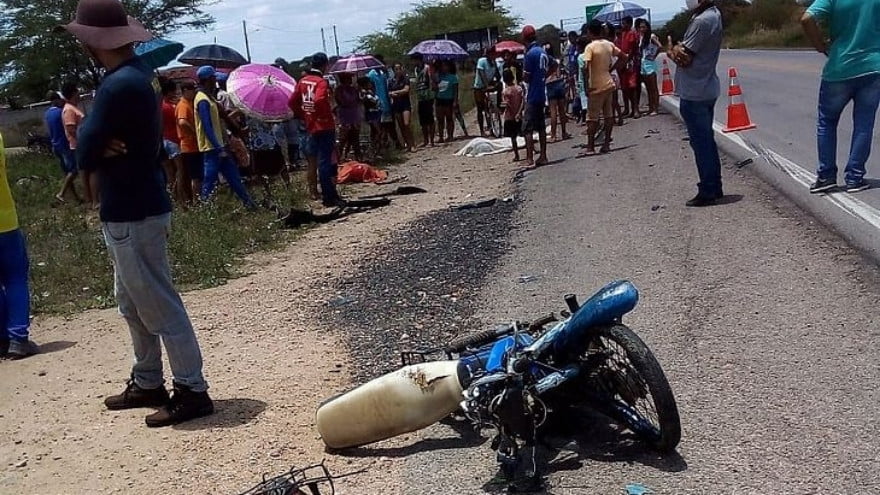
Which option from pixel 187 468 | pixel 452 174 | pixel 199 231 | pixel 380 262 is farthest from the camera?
pixel 452 174

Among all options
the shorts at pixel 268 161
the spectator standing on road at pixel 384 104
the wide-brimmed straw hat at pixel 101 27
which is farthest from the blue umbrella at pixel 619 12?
the wide-brimmed straw hat at pixel 101 27

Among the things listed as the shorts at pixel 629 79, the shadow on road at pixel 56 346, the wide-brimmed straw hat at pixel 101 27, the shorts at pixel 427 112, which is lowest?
the shorts at pixel 427 112

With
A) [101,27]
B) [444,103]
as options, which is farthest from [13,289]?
[444,103]

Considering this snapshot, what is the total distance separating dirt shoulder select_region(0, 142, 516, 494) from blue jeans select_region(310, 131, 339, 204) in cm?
300

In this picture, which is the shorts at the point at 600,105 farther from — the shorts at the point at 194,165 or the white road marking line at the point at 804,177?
the shorts at the point at 194,165

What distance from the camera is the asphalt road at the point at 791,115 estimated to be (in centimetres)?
1054

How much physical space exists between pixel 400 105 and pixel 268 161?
6.03 m

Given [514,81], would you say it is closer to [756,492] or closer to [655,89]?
[655,89]

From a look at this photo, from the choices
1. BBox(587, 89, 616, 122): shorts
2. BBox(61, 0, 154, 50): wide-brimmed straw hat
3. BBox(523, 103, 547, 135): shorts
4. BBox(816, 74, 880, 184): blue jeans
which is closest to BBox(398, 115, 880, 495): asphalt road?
BBox(816, 74, 880, 184): blue jeans

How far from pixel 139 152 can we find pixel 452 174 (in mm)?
10590

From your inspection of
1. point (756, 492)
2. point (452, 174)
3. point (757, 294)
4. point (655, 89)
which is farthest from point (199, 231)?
point (655, 89)

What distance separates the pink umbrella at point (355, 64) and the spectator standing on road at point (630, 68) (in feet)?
15.3

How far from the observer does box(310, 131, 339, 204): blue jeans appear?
1240 centimetres

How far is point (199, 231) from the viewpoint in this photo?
10.7m
